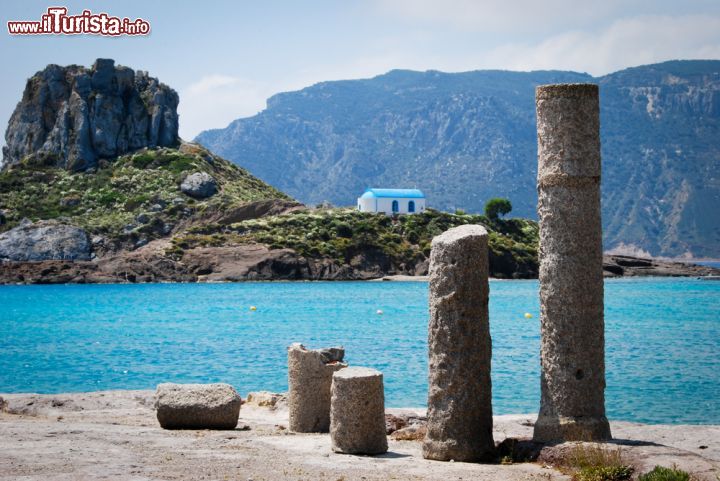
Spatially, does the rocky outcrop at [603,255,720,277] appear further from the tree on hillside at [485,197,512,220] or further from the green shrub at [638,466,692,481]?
the green shrub at [638,466,692,481]

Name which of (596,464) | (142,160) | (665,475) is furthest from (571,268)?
(142,160)

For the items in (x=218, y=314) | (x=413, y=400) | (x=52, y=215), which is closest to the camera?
(x=413, y=400)

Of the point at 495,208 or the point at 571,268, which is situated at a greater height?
the point at 495,208

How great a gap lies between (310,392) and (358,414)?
7.80ft

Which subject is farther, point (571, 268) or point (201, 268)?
point (201, 268)

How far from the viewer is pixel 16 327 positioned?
57531mm

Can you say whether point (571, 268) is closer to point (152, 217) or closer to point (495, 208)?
point (152, 217)

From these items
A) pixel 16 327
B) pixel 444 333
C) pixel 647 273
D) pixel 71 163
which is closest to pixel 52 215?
pixel 71 163

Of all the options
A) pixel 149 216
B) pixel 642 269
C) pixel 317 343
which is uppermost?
pixel 149 216

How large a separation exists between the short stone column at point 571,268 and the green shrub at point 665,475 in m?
1.92

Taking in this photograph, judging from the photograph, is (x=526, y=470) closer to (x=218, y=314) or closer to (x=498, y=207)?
(x=218, y=314)

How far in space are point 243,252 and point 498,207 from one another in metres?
45.4

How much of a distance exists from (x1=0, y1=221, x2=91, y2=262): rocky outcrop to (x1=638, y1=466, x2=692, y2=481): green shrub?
113 m

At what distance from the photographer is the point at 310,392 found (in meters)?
16.5
